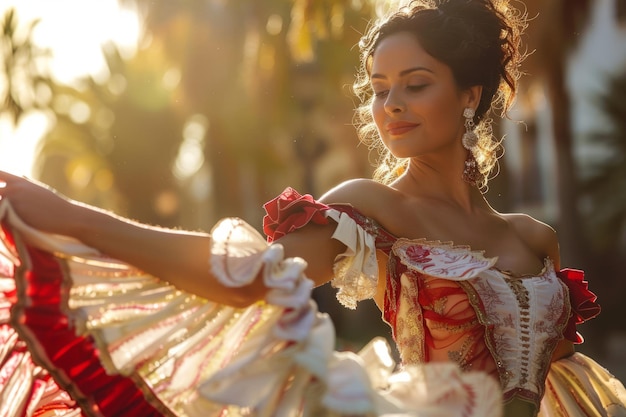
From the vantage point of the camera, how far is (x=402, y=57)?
3518 millimetres

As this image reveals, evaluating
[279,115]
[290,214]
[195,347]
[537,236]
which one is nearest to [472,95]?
[537,236]

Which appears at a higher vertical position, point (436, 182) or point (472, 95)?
point (472, 95)

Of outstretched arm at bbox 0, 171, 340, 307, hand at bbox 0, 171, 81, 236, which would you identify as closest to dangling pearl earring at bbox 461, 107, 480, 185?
outstretched arm at bbox 0, 171, 340, 307

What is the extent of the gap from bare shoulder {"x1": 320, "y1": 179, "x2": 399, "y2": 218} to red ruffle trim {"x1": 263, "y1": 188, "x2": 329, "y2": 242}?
6.0 inches

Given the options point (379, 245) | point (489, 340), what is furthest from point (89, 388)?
point (489, 340)

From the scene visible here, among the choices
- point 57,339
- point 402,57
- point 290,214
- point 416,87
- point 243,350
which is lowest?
point 243,350

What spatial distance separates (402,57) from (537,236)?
2.78 feet

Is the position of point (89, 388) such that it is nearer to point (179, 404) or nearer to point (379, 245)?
point (179, 404)

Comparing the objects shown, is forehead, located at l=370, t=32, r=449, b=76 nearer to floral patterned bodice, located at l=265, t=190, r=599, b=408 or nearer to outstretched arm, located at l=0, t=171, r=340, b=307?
floral patterned bodice, located at l=265, t=190, r=599, b=408

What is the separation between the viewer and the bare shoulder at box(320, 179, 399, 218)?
3.37 meters

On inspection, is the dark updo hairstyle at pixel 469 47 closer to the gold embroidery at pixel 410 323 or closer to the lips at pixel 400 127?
the lips at pixel 400 127

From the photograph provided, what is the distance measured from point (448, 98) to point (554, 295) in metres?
0.73

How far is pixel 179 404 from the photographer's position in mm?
2760

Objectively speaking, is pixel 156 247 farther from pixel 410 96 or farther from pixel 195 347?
pixel 410 96
